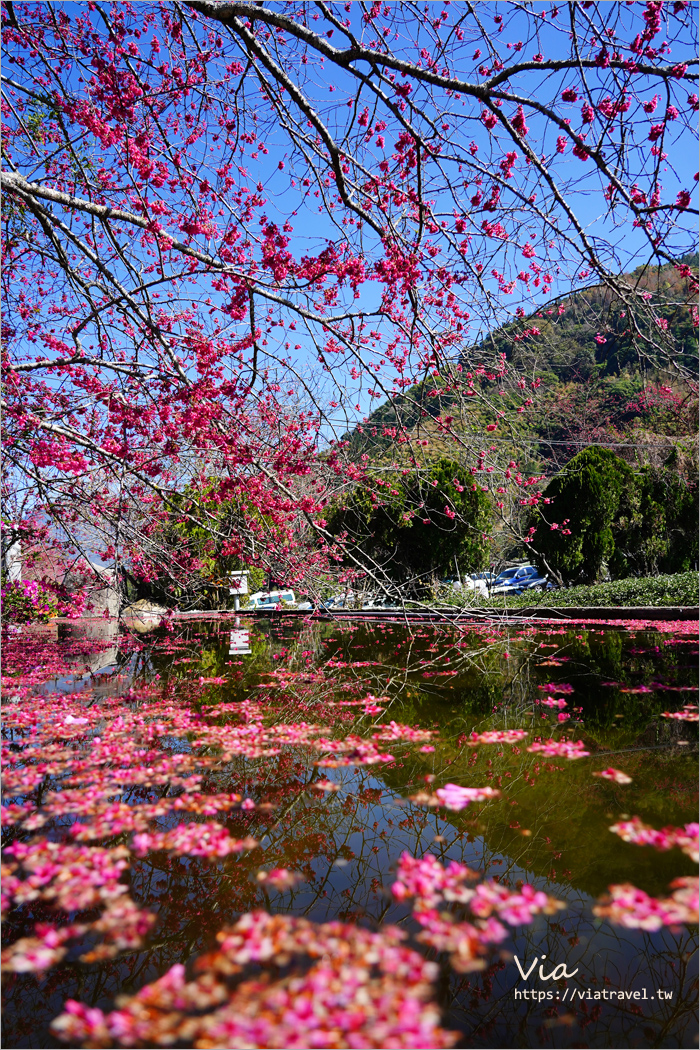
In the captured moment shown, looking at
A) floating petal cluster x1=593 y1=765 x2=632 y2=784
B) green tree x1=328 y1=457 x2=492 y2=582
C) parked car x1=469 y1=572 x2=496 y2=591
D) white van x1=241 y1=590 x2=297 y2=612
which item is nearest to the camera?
floating petal cluster x1=593 y1=765 x2=632 y2=784

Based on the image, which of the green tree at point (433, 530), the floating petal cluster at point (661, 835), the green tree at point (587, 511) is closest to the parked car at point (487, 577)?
the green tree at point (433, 530)

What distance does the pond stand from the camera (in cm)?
133

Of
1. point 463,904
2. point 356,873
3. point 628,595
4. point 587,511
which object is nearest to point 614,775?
point 463,904

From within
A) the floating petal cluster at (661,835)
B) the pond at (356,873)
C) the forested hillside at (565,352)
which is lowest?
the pond at (356,873)

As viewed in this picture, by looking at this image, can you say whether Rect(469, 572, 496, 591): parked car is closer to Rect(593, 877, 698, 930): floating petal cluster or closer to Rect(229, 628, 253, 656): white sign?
Rect(229, 628, 253, 656): white sign

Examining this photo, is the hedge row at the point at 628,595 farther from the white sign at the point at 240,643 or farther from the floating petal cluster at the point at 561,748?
the floating petal cluster at the point at 561,748

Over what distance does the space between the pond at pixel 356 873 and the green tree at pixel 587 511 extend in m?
7.62

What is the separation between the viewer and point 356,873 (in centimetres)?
193

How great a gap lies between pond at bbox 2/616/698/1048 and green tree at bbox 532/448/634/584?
7.62m

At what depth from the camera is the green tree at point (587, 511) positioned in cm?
1111

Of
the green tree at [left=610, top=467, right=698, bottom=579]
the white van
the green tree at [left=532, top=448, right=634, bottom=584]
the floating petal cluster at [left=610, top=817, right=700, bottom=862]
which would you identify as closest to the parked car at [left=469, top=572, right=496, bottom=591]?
the green tree at [left=532, top=448, right=634, bottom=584]

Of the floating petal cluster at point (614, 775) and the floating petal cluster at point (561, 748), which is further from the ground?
the floating petal cluster at point (614, 775)

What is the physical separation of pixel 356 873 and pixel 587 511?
1052 centimetres

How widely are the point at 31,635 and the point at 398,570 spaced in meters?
6.98
